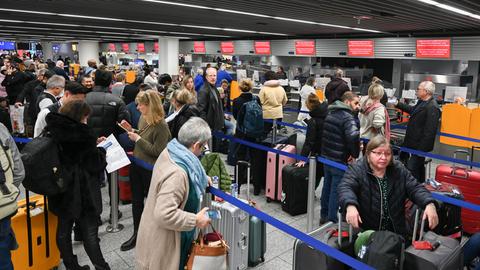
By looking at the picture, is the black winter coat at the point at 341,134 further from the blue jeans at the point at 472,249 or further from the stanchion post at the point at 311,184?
the blue jeans at the point at 472,249

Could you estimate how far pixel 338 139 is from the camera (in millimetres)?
4219

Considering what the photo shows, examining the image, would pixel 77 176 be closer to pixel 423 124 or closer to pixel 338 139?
pixel 338 139

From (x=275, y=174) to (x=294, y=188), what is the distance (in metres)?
0.46

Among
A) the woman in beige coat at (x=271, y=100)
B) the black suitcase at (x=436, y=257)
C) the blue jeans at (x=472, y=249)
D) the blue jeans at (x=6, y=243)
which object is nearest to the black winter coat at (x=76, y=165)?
the blue jeans at (x=6, y=243)

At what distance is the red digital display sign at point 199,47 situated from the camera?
21062 millimetres

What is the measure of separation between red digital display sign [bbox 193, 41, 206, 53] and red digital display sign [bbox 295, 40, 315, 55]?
6083 millimetres

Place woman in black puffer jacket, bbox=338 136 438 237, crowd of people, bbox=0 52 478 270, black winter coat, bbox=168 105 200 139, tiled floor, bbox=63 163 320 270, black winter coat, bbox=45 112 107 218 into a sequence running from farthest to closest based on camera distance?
1. black winter coat, bbox=168 105 200 139
2. tiled floor, bbox=63 163 320 270
3. black winter coat, bbox=45 112 107 218
4. woman in black puffer jacket, bbox=338 136 438 237
5. crowd of people, bbox=0 52 478 270

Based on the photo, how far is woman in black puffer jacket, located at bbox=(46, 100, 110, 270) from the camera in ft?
9.36

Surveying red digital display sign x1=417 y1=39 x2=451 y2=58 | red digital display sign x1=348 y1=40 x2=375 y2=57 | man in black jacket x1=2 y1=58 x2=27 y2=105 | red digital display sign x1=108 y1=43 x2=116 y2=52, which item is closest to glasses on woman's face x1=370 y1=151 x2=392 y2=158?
man in black jacket x1=2 y1=58 x2=27 y2=105

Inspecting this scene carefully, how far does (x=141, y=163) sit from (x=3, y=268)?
1260 mm

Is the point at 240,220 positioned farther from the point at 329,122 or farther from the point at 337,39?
the point at 337,39

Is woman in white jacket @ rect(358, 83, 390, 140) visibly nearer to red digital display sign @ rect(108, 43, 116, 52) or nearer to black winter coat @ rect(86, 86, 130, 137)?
black winter coat @ rect(86, 86, 130, 137)

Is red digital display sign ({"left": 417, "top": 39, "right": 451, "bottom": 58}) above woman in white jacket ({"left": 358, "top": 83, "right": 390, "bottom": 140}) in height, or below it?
above

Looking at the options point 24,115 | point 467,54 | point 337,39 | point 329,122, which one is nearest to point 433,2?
point 329,122
